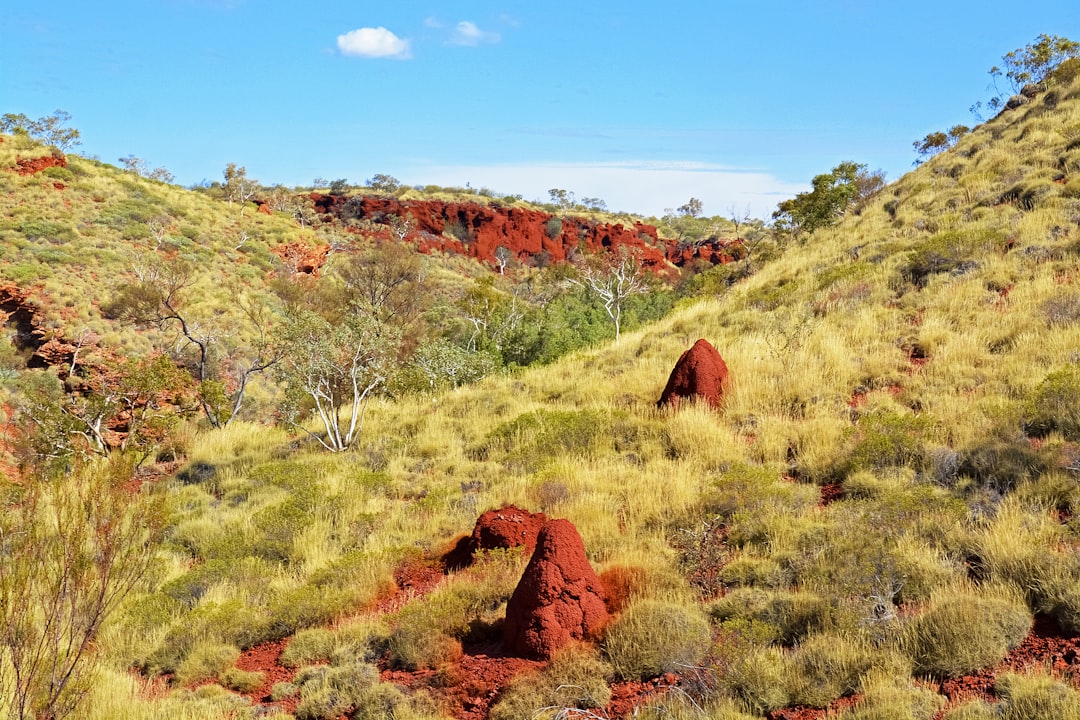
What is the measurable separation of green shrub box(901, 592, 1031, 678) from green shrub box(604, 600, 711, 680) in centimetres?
133

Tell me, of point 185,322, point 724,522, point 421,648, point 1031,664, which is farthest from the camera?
point 185,322

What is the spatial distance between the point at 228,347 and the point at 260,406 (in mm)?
5536

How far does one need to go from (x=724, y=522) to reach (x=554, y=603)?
218cm

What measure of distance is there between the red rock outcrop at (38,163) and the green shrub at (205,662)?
40715 mm

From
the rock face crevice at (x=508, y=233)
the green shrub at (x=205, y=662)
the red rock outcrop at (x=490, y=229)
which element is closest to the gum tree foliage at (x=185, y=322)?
the green shrub at (x=205, y=662)

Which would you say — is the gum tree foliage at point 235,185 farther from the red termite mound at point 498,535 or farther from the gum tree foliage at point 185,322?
the red termite mound at point 498,535

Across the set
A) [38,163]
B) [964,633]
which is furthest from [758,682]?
[38,163]

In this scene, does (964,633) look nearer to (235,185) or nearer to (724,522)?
(724,522)

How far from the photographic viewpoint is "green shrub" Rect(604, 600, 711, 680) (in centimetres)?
479

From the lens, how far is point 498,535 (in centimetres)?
708

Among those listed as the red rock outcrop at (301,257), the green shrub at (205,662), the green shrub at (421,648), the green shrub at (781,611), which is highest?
the red rock outcrop at (301,257)

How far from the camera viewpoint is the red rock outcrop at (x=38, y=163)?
36.9 m

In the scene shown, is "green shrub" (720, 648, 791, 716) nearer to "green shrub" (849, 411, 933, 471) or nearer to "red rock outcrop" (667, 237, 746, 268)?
"green shrub" (849, 411, 933, 471)

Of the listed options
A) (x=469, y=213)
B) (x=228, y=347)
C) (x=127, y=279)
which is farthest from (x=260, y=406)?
(x=469, y=213)
